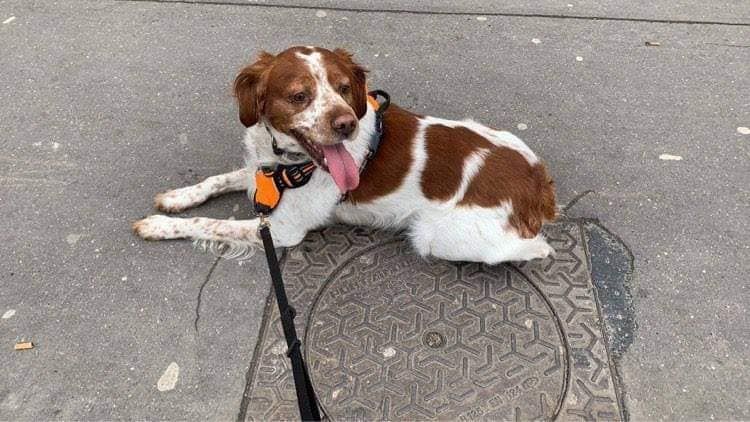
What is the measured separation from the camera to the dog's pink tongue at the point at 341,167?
251cm

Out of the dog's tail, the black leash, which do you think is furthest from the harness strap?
the dog's tail

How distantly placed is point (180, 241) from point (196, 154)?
73cm

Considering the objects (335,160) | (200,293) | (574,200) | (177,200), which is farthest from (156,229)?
(574,200)

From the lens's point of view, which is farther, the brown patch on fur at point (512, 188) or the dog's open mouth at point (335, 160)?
the brown patch on fur at point (512, 188)

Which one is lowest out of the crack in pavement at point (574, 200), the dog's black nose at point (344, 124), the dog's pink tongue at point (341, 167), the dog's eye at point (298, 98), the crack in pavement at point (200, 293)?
the crack in pavement at point (200, 293)

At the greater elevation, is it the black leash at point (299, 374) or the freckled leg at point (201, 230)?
the black leash at point (299, 374)

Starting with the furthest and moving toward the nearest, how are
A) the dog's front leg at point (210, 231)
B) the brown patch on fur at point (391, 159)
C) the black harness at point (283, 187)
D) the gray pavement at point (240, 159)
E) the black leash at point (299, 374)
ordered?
1. the dog's front leg at point (210, 231)
2. the brown patch on fur at point (391, 159)
3. the gray pavement at point (240, 159)
4. the black harness at point (283, 187)
5. the black leash at point (299, 374)

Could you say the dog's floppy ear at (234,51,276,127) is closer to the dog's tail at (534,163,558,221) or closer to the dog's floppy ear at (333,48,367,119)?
the dog's floppy ear at (333,48,367,119)

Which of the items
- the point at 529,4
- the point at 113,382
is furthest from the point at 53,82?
the point at 529,4

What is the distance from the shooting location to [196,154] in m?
3.55

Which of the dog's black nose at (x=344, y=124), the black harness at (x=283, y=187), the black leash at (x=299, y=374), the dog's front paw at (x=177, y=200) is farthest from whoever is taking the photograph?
the dog's front paw at (x=177, y=200)

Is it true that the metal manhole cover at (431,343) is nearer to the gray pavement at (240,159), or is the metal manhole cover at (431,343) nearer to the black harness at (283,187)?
the black harness at (283,187)

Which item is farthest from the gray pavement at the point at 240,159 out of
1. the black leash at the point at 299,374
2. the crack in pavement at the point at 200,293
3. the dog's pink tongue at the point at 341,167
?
the dog's pink tongue at the point at 341,167

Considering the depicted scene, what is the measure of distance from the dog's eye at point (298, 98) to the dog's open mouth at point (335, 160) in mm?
141
